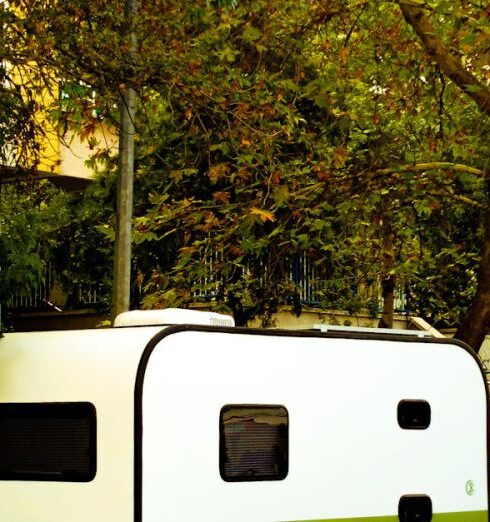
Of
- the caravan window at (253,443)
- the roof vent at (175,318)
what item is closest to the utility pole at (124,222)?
the roof vent at (175,318)

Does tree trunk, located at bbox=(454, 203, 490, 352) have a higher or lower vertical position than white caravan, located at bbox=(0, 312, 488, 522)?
higher

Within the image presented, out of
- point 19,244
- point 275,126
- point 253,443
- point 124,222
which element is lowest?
point 253,443

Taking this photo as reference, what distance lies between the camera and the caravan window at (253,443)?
6758mm

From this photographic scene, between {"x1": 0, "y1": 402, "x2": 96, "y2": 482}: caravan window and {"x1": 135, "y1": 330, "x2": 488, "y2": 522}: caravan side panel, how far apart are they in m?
0.41

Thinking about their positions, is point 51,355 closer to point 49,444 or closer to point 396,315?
point 49,444

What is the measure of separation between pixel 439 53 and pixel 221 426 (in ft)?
23.2

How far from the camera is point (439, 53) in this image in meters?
12.9

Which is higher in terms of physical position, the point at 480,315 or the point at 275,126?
the point at 275,126

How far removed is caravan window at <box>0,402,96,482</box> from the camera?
6656mm

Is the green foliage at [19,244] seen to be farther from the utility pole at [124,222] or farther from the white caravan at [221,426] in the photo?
the white caravan at [221,426]

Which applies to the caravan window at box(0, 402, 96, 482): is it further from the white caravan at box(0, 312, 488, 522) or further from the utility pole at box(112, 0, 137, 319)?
the utility pole at box(112, 0, 137, 319)

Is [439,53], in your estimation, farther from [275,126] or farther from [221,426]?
[221,426]

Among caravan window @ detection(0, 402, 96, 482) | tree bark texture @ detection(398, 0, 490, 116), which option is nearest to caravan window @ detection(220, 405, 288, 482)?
caravan window @ detection(0, 402, 96, 482)

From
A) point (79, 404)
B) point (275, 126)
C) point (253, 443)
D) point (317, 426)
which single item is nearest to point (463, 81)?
point (275, 126)
